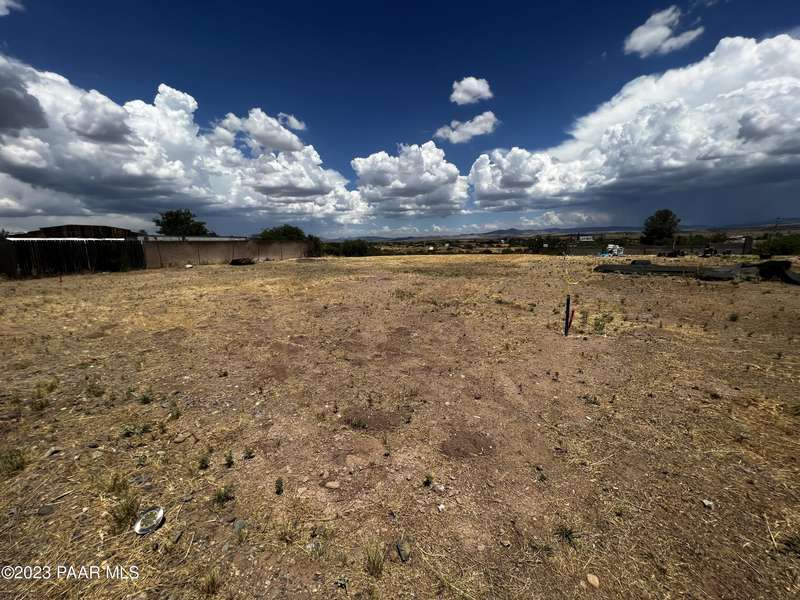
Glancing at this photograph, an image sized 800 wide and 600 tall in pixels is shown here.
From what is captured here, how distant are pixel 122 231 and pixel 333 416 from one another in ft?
139

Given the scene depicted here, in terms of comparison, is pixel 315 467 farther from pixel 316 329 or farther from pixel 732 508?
pixel 316 329

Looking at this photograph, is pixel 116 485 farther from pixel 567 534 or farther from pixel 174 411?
pixel 567 534

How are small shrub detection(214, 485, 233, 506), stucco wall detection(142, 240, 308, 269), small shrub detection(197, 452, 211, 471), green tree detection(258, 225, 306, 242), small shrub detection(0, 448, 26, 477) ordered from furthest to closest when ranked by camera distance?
green tree detection(258, 225, 306, 242) < stucco wall detection(142, 240, 308, 269) < small shrub detection(197, 452, 211, 471) < small shrub detection(0, 448, 26, 477) < small shrub detection(214, 485, 233, 506)

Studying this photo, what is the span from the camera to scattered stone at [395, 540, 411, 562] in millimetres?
2764

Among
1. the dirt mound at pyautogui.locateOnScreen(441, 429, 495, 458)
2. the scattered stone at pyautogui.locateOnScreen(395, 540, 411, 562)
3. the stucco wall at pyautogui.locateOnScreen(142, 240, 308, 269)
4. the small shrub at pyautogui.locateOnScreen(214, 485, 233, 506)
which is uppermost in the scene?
the stucco wall at pyautogui.locateOnScreen(142, 240, 308, 269)

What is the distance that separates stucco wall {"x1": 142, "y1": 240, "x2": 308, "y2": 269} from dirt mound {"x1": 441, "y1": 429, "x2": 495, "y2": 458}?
31.1m

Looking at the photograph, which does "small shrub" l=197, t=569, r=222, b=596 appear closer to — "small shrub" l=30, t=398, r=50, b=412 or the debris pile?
"small shrub" l=30, t=398, r=50, b=412

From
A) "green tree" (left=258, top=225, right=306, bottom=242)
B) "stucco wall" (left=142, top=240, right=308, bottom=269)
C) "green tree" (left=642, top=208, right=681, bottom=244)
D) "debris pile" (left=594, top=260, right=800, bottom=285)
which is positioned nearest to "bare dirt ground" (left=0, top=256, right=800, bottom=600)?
"debris pile" (left=594, top=260, right=800, bottom=285)

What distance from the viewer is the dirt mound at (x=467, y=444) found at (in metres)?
4.15

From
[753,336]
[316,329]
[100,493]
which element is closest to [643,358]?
[753,336]

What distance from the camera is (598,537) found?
2.95 m

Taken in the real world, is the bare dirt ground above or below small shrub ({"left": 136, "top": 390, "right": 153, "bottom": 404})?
below

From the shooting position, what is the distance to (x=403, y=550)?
2.82m

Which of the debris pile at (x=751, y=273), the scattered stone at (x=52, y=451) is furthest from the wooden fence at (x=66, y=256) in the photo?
the debris pile at (x=751, y=273)
